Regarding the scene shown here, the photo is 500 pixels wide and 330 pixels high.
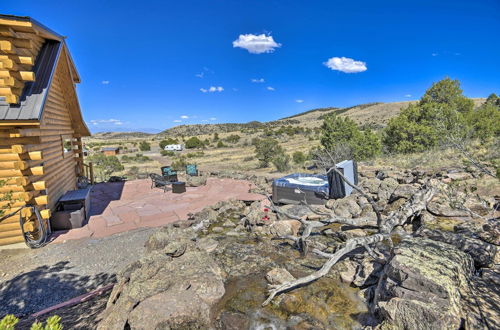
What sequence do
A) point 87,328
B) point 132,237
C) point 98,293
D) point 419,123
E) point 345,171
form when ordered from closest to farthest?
1. point 87,328
2. point 98,293
3. point 132,237
4. point 345,171
5. point 419,123

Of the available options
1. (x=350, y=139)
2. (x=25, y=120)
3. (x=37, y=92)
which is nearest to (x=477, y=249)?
(x=25, y=120)

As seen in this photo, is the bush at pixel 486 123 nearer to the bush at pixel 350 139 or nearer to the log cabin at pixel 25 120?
the bush at pixel 350 139

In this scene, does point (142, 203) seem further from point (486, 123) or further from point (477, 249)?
point (486, 123)

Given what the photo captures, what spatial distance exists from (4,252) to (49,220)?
112 centimetres

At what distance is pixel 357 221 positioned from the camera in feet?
18.2

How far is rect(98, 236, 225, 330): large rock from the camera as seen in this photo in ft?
9.94

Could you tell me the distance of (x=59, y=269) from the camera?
4805 mm

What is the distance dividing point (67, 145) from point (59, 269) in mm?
6153

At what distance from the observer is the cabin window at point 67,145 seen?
859 centimetres

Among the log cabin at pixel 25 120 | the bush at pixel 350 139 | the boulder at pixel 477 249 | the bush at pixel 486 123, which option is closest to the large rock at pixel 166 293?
the log cabin at pixel 25 120

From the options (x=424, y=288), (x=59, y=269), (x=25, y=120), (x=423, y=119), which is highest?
(x=423, y=119)

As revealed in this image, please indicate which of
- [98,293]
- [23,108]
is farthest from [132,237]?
[23,108]

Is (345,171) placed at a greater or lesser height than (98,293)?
greater

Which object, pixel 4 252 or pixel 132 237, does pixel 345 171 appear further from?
pixel 4 252
